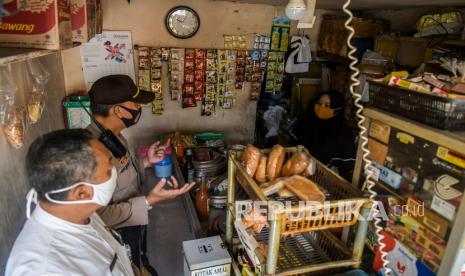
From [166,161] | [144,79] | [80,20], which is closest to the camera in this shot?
[80,20]

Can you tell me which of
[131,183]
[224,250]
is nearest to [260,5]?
[131,183]

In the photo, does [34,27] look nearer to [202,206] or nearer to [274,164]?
[274,164]

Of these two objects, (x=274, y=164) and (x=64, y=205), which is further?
(x=274, y=164)

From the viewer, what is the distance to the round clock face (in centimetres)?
301

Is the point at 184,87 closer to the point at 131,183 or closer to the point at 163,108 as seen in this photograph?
the point at 163,108

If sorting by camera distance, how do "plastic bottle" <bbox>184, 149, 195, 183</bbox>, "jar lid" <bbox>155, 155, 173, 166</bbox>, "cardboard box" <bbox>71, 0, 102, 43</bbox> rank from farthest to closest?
"jar lid" <bbox>155, 155, 173, 166</bbox> → "plastic bottle" <bbox>184, 149, 195, 183</bbox> → "cardboard box" <bbox>71, 0, 102, 43</bbox>

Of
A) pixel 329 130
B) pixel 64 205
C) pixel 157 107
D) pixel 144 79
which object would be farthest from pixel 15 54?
pixel 329 130

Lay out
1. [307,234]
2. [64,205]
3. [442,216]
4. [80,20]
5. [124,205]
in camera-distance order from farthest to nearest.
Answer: [80,20]
[124,205]
[307,234]
[64,205]
[442,216]

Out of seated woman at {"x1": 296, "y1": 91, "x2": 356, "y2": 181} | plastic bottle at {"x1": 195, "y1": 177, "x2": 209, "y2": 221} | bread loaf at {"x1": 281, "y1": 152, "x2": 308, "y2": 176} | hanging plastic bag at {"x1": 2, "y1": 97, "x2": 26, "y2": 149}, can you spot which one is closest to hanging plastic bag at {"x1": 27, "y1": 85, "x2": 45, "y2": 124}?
hanging plastic bag at {"x1": 2, "y1": 97, "x2": 26, "y2": 149}

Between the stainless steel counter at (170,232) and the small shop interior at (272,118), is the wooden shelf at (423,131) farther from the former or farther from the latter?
the stainless steel counter at (170,232)

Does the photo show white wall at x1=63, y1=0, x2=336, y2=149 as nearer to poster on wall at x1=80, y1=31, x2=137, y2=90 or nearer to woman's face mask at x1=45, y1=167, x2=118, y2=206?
poster on wall at x1=80, y1=31, x2=137, y2=90

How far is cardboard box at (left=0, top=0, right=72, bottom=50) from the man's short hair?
408 millimetres

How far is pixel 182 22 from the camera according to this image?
3.07m

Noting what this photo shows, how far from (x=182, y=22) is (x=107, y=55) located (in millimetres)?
812
